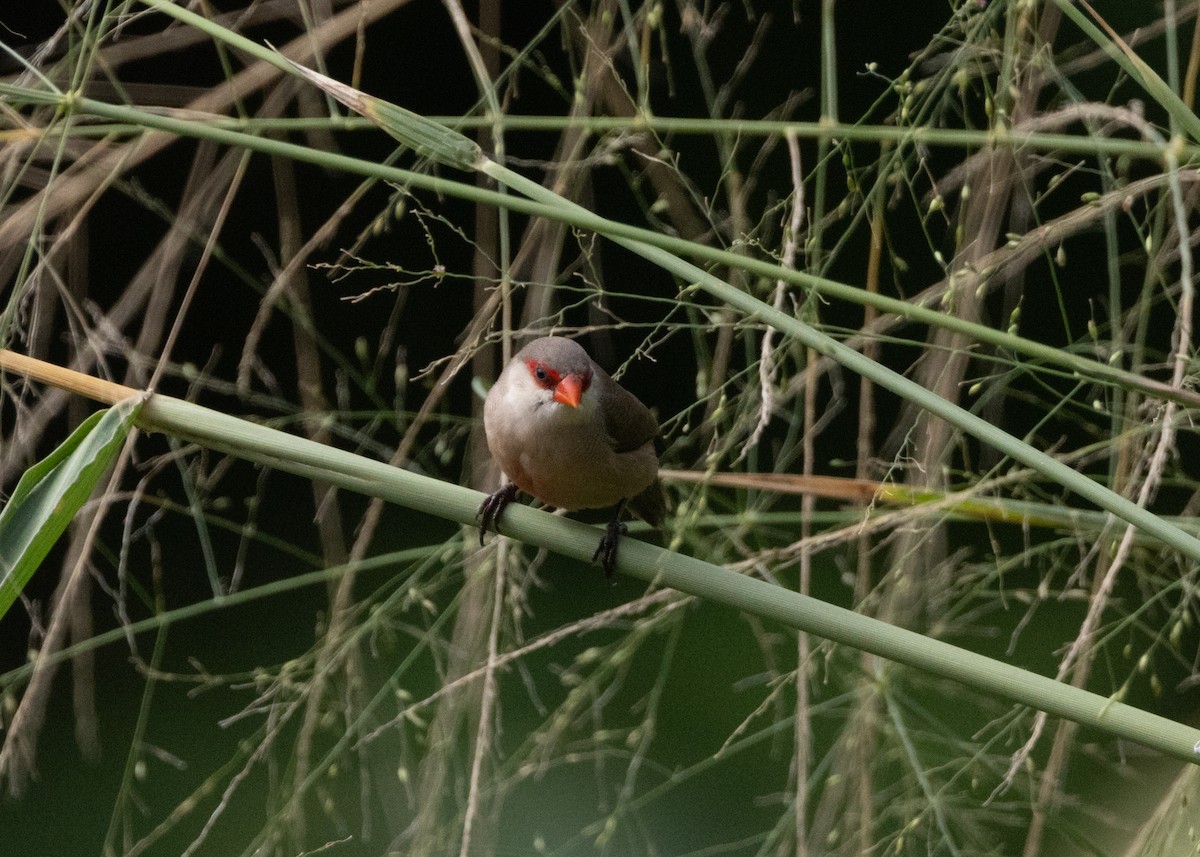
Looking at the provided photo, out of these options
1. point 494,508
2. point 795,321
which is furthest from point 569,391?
point 795,321

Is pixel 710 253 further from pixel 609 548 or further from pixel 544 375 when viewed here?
pixel 544 375

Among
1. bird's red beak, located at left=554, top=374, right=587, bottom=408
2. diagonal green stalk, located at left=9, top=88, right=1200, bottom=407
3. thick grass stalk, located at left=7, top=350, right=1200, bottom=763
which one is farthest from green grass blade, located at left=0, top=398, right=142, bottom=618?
bird's red beak, located at left=554, top=374, right=587, bottom=408

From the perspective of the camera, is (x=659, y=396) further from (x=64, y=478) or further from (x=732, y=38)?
(x=64, y=478)

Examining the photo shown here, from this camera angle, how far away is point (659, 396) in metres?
2.86

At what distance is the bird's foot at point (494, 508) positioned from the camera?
5.03ft

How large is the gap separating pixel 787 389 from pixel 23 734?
1.18 metres

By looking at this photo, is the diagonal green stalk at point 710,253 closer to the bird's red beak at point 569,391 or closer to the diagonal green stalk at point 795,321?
the diagonal green stalk at point 795,321

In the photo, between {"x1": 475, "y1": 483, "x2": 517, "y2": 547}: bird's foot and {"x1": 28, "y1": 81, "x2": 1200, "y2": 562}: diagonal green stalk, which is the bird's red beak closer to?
{"x1": 475, "y1": 483, "x2": 517, "y2": 547}: bird's foot

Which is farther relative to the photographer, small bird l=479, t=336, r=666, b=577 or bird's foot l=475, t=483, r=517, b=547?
small bird l=479, t=336, r=666, b=577

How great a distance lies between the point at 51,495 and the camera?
137cm

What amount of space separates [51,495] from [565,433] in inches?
35.7

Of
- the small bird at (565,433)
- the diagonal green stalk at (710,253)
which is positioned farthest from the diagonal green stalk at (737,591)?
the small bird at (565,433)

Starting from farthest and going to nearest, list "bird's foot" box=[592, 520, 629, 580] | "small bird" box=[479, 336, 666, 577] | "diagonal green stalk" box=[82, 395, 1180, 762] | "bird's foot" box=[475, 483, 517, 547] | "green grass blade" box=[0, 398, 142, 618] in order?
"small bird" box=[479, 336, 666, 577]
"bird's foot" box=[592, 520, 629, 580]
"bird's foot" box=[475, 483, 517, 547]
"green grass blade" box=[0, 398, 142, 618]
"diagonal green stalk" box=[82, 395, 1180, 762]

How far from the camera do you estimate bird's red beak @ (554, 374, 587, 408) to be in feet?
6.98
